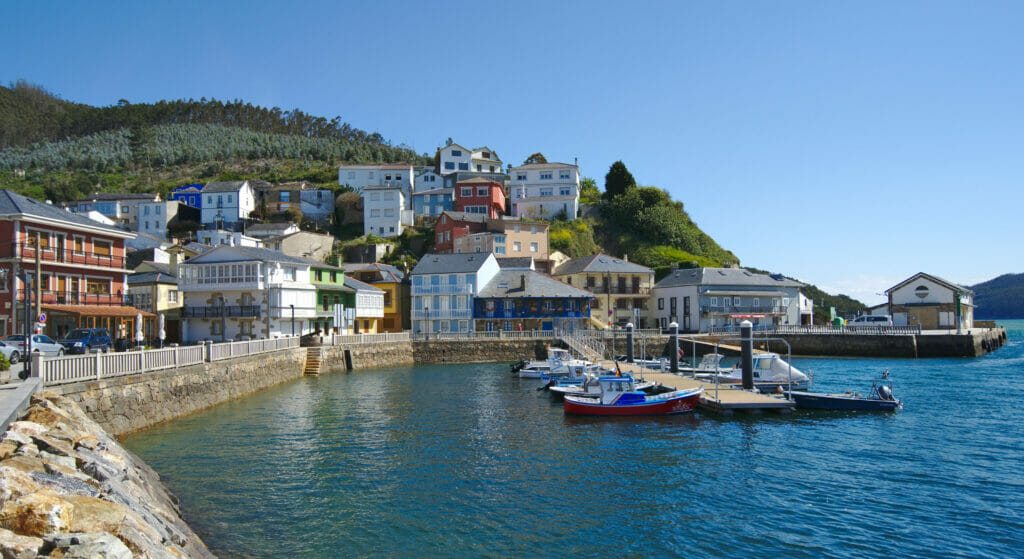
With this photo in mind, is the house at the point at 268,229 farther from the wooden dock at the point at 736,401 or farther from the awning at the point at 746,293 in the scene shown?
the wooden dock at the point at 736,401

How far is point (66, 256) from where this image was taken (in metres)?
40.2

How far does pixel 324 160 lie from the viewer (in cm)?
13400

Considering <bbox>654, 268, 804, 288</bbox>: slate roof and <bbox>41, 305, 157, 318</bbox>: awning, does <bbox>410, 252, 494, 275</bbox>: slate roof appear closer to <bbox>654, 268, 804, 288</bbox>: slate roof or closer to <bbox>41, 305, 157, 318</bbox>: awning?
<bbox>654, 268, 804, 288</bbox>: slate roof

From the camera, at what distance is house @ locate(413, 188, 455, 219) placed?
95250mm

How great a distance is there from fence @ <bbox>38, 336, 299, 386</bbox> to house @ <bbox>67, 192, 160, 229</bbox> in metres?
70.4

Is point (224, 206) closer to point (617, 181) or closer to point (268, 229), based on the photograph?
point (268, 229)

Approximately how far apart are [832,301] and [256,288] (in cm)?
14355

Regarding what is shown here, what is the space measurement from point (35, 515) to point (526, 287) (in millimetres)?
58173

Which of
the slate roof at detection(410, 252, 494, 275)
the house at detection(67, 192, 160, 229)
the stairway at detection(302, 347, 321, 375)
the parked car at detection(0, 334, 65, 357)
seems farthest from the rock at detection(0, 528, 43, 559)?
the house at detection(67, 192, 160, 229)

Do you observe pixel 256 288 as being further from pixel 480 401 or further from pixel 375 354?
pixel 480 401

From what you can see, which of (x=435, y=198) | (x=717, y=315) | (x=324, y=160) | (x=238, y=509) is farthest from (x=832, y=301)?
Answer: (x=238, y=509)

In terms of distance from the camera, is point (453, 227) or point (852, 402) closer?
point (852, 402)

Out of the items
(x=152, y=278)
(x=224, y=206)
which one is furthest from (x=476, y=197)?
(x=152, y=278)

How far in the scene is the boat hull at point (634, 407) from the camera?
3005 centimetres
